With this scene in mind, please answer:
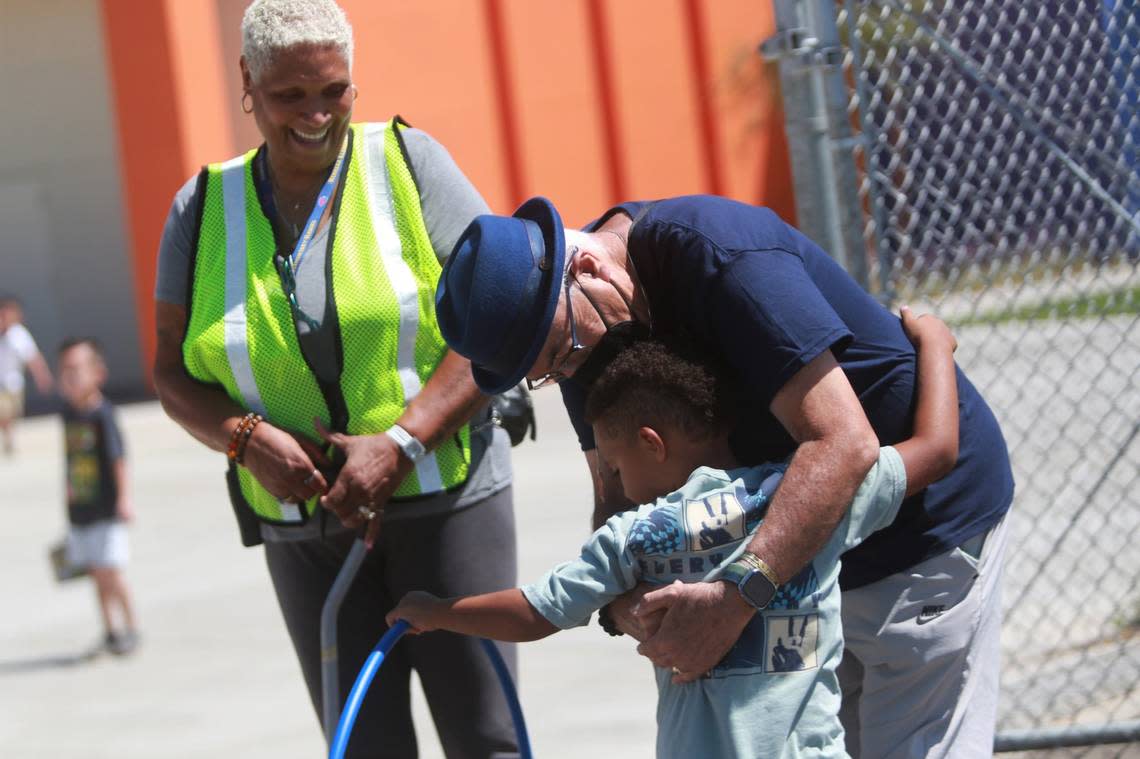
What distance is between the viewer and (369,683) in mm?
2652

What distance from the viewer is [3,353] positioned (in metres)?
15.0

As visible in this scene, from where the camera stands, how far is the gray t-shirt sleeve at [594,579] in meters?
2.31

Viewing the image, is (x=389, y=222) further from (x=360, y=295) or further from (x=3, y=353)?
(x=3, y=353)

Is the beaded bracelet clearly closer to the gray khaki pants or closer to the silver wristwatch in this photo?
the silver wristwatch

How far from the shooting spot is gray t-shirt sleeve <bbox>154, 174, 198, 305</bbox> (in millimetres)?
3162

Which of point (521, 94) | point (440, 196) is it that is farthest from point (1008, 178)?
point (521, 94)

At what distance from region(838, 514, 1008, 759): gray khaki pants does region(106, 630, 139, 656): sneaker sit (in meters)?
4.72

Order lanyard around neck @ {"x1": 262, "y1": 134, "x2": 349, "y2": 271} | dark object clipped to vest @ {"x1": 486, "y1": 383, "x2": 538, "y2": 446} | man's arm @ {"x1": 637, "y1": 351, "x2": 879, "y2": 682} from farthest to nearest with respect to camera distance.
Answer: dark object clipped to vest @ {"x1": 486, "y1": 383, "x2": 538, "y2": 446} < lanyard around neck @ {"x1": 262, "y1": 134, "x2": 349, "y2": 271} < man's arm @ {"x1": 637, "y1": 351, "x2": 879, "y2": 682}

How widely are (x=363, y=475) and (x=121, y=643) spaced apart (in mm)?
4181

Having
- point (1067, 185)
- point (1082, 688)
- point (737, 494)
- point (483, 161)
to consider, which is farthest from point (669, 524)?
point (483, 161)

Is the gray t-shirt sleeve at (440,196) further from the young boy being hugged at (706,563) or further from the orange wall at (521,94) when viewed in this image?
the orange wall at (521,94)

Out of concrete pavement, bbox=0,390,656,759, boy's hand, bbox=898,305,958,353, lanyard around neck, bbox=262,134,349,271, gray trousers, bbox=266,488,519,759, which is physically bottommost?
concrete pavement, bbox=0,390,656,759

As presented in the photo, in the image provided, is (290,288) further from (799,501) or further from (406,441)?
(799,501)

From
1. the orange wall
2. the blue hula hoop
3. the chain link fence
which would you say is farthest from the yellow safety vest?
the orange wall
